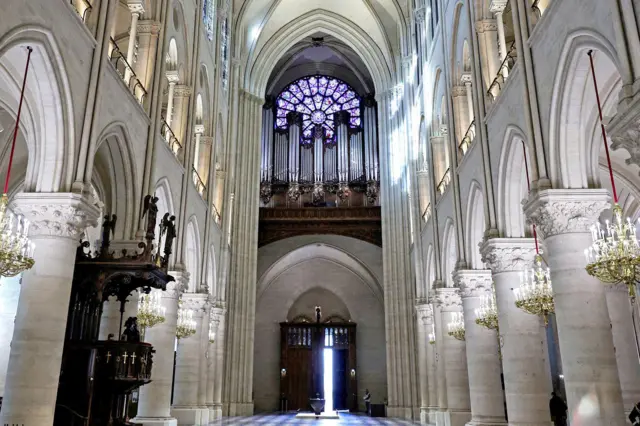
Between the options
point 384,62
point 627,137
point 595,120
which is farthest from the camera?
point 384,62

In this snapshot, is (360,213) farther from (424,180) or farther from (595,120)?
(595,120)

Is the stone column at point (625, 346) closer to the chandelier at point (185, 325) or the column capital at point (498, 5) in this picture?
the column capital at point (498, 5)

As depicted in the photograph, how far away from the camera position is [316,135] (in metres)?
32.7

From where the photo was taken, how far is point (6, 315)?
16.9 metres

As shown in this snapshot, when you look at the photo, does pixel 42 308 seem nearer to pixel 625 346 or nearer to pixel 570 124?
pixel 570 124

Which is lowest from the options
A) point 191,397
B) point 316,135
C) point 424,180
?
point 191,397

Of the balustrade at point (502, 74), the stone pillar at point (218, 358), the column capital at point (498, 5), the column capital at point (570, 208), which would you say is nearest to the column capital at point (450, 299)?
the balustrade at point (502, 74)

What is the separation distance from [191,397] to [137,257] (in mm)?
8765

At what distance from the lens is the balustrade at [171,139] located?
46.6 feet

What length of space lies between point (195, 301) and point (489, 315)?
896 centimetres

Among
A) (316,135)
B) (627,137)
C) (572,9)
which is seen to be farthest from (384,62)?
(627,137)

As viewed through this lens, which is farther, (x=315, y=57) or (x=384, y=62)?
(x=315, y=57)

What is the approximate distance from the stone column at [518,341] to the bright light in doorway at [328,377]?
788 inches

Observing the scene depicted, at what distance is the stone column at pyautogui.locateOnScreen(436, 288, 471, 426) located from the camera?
15986mm
